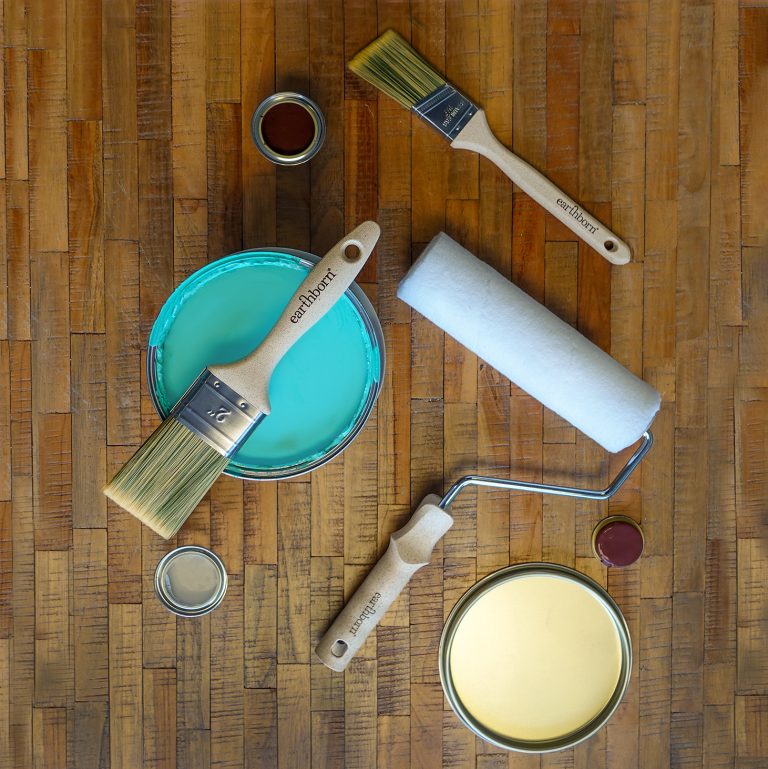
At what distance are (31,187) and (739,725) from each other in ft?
3.08

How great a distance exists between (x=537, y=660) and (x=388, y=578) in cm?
18

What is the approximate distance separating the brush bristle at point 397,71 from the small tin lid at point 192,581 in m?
0.50

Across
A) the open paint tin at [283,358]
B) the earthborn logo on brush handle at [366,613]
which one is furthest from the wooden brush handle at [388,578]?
the open paint tin at [283,358]

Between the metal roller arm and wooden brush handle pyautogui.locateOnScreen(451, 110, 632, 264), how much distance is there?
203 millimetres

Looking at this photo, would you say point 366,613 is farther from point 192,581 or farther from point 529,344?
point 529,344

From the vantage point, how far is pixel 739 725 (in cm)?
79

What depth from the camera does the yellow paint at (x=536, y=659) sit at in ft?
2.48

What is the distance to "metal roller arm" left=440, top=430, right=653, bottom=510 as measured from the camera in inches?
28.7

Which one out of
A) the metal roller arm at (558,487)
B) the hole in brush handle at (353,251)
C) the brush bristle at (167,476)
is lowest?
the metal roller arm at (558,487)

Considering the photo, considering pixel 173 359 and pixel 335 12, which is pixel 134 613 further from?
pixel 335 12

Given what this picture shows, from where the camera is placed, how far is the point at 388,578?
729 millimetres

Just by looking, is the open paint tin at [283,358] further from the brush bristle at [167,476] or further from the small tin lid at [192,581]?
the small tin lid at [192,581]

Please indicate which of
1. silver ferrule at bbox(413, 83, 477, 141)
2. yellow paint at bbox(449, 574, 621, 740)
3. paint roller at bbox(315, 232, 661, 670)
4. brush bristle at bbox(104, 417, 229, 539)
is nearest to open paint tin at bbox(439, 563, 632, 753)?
yellow paint at bbox(449, 574, 621, 740)

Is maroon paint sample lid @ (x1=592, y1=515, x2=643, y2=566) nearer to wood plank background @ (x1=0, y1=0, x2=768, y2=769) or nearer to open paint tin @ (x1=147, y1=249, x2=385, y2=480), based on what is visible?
wood plank background @ (x1=0, y1=0, x2=768, y2=769)
